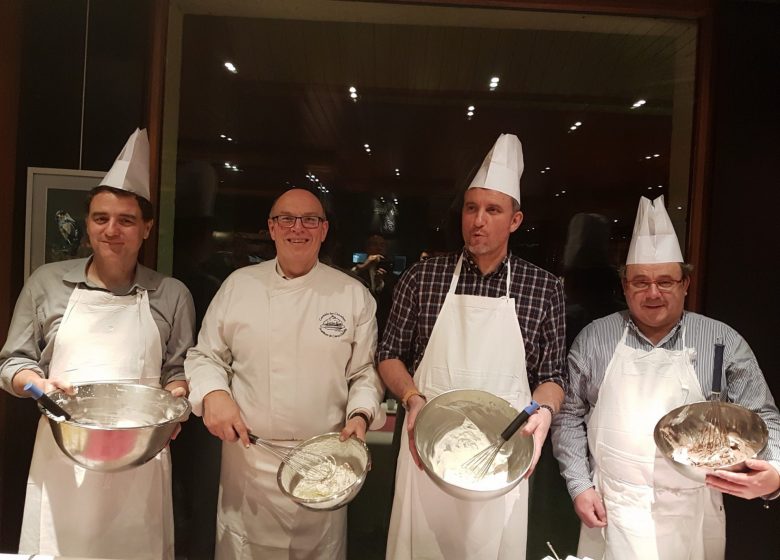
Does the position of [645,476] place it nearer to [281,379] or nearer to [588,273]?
[588,273]

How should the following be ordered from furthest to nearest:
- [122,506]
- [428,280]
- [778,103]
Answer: [778,103] < [428,280] < [122,506]

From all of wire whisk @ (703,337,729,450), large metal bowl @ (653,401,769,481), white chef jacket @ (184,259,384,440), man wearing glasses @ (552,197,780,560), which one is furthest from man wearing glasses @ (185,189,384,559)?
wire whisk @ (703,337,729,450)

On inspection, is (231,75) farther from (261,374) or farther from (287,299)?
(261,374)

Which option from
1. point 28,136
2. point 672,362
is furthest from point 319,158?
point 672,362

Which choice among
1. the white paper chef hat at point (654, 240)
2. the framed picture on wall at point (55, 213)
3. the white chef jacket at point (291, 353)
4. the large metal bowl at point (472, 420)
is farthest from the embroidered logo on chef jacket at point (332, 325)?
the framed picture on wall at point (55, 213)

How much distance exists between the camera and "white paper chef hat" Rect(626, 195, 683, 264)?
165 centimetres

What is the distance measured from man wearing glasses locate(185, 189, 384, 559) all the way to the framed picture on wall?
0.72 m

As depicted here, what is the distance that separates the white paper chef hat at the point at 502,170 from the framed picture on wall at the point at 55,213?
142cm

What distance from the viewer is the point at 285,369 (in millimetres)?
1716

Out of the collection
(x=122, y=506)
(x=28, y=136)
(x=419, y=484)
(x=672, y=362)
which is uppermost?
(x=28, y=136)

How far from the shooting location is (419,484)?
1.68 metres

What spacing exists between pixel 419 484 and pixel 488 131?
1339mm

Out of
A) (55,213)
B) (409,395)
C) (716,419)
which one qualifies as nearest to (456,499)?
(409,395)

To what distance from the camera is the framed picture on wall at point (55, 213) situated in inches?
79.4
